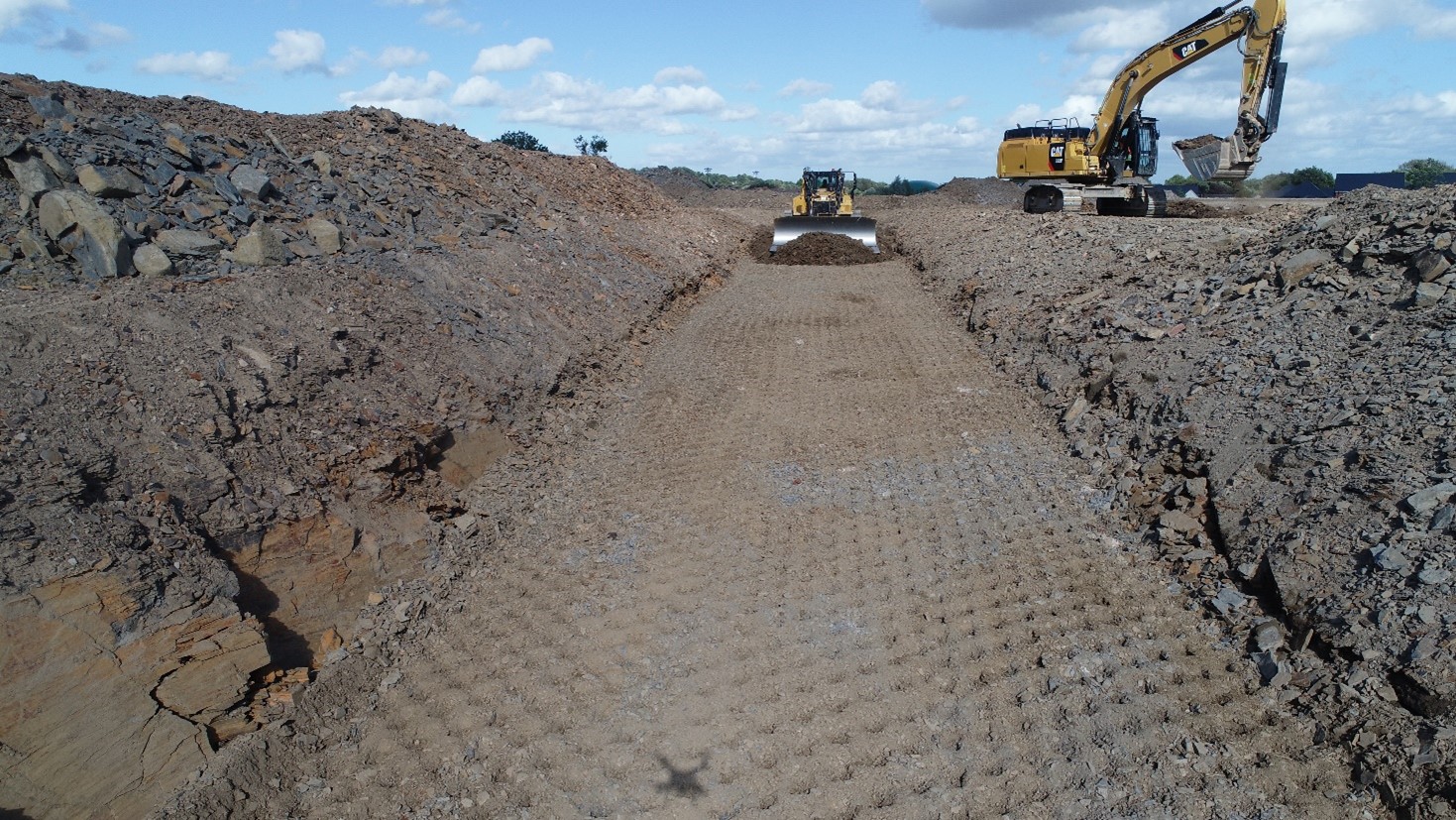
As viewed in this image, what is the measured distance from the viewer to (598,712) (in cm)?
423

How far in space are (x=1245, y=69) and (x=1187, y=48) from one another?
5.83ft

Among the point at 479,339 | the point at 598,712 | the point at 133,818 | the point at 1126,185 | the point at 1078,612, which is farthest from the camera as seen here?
the point at 1126,185

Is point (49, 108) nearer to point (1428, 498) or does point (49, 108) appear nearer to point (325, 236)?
point (325, 236)

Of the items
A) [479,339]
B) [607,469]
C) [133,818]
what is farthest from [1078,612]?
[479,339]

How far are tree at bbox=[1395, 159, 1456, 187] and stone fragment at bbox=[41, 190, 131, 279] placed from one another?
41.8m

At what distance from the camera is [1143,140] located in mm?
20469

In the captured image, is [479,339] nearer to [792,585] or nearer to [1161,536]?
[792,585]

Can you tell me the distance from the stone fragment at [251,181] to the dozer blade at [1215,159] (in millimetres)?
16264

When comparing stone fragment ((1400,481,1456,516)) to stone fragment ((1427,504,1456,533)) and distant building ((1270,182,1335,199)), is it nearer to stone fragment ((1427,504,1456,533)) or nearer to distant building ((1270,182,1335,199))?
stone fragment ((1427,504,1456,533))

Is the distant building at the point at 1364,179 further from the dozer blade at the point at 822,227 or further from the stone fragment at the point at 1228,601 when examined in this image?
the stone fragment at the point at 1228,601

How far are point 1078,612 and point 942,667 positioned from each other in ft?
3.39

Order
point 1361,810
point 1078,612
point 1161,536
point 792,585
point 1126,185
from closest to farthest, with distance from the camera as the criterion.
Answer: point 1361,810, point 1078,612, point 792,585, point 1161,536, point 1126,185

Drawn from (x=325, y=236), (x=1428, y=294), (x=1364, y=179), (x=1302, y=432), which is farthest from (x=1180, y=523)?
(x=1364, y=179)

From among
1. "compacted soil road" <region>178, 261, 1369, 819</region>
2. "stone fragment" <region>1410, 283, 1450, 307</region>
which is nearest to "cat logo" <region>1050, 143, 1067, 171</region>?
"stone fragment" <region>1410, 283, 1450, 307</region>
